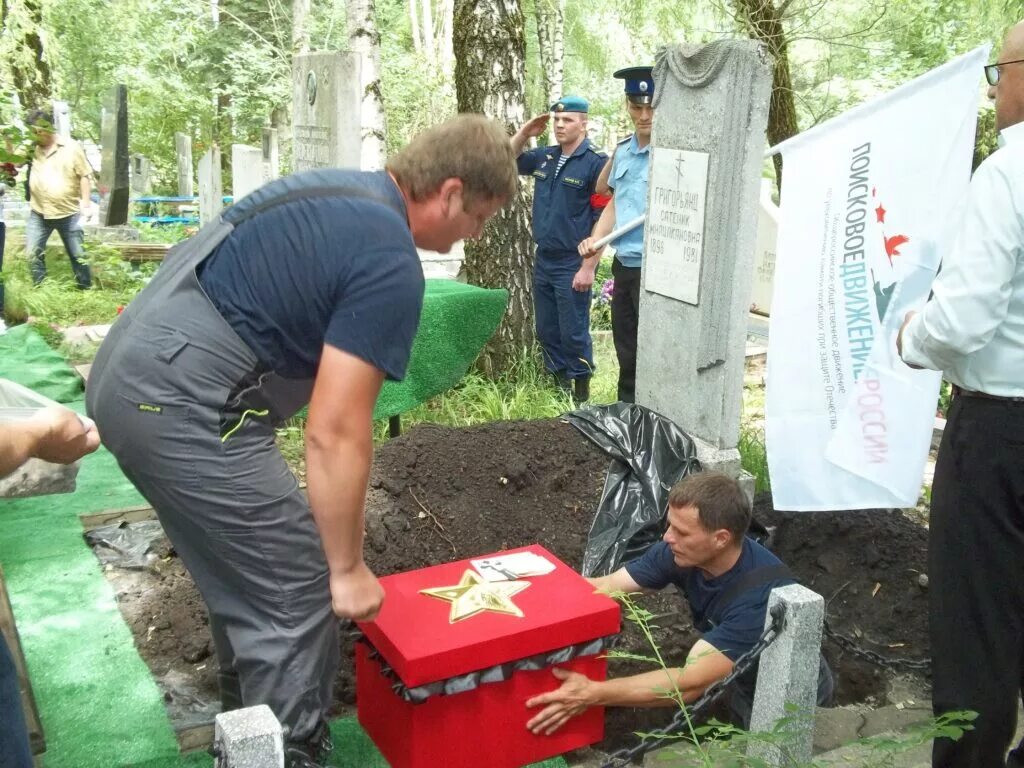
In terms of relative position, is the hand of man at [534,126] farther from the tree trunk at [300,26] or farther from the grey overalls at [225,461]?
the tree trunk at [300,26]

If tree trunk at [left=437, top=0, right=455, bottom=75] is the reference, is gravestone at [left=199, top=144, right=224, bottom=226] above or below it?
below

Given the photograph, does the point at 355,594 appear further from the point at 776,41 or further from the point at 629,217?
the point at 776,41

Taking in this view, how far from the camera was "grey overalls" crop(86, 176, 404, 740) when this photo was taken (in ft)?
7.06

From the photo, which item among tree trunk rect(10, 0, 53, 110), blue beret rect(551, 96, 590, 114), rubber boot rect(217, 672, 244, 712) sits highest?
tree trunk rect(10, 0, 53, 110)

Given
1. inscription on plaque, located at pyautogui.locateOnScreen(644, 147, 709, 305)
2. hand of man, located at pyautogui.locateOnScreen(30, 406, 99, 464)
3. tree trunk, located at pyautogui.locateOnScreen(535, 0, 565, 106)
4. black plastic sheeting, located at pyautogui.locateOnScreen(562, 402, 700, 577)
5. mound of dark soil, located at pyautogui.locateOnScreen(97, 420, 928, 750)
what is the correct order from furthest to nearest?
tree trunk, located at pyautogui.locateOnScreen(535, 0, 565, 106) → inscription on plaque, located at pyautogui.locateOnScreen(644, 147, 709, 305) → black plastic sheeting, located at pyautogui.locateOnScreen(562, 402, 700, 577) → mound of dark soil, located at pyautogui.locateOnScreen(97, 420, 928, 750) → hand of man, located at pyautogui.locateOnScreen(30, 406, 99, 464)

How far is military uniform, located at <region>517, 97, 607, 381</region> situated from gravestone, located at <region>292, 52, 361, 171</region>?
1321 mm

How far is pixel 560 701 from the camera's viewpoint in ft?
9.04

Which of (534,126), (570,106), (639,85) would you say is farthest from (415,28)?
(639,85)

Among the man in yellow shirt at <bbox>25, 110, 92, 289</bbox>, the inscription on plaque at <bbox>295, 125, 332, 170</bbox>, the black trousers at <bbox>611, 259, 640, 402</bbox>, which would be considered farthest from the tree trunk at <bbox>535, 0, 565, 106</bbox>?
the black trousers at <bbox>611, 259, 640, 402</bbox>

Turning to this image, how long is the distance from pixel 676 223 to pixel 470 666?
8.72 ft

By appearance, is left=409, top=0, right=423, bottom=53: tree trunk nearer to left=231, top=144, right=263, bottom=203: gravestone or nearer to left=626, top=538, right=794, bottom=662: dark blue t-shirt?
left=231, top=144, right=263, bottom=203: gravestone

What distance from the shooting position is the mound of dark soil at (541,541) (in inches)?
138

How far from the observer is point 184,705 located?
3.08m

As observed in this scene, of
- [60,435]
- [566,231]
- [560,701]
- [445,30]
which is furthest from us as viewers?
[445,30]
